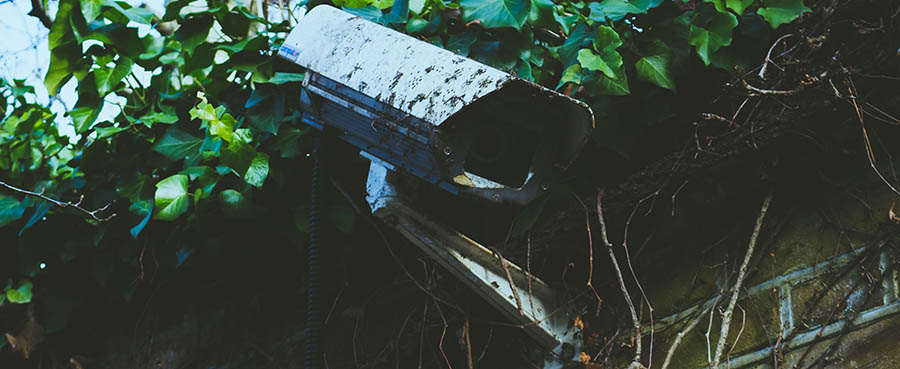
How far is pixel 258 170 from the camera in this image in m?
1.73

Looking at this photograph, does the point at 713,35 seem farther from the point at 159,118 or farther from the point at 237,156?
the point at 159,118

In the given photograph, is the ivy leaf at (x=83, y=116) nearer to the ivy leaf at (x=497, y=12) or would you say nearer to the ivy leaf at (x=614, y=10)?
the ivy leaf at (x=497, y=12)

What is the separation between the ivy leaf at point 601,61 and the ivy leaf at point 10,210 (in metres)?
1.75

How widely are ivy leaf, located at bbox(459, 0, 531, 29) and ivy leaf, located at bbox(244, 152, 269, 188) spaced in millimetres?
564

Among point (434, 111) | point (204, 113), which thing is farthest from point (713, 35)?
point (204, 113)

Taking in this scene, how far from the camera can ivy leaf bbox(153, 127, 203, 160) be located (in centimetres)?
196

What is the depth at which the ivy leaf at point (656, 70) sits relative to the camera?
1.36 m

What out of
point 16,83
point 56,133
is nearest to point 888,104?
point 56,133

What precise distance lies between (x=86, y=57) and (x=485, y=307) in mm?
1226

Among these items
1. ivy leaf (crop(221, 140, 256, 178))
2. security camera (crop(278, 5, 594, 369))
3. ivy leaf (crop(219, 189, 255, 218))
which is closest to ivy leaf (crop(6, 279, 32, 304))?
ivy leaf (crop(219, 189, 255, 218))

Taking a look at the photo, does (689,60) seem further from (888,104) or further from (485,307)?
(485,307)

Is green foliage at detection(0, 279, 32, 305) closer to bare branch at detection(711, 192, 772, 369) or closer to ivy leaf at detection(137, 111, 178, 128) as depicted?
ivy leaf at detection(137, 111, 178, 128)

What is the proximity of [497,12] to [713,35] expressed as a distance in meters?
0.41

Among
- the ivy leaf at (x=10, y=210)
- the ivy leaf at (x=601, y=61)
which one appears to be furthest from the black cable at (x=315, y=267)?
the ivy leaf at (x=10, y=210)
